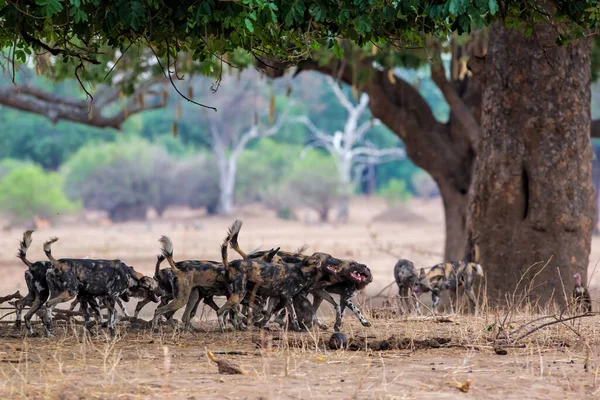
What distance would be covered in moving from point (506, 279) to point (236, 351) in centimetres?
554

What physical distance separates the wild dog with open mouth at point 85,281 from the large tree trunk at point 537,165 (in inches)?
206

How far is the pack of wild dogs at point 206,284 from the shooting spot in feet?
28.2

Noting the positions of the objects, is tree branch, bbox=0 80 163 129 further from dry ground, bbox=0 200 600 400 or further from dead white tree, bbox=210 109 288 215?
dead white tree, bbox=210 109 288 215

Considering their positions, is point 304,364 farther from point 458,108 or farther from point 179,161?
point 179,161

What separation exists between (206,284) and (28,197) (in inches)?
1569

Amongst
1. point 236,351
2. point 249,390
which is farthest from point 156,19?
point 249,390

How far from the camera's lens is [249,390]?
6.17 metres

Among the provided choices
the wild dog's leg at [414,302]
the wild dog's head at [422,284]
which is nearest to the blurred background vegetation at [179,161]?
the wild dog's leg at [414,302]

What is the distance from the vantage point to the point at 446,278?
1133 centimetres

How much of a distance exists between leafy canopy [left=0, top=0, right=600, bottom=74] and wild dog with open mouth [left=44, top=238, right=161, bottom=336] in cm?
175

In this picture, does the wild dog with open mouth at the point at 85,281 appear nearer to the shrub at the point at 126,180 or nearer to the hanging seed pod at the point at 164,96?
the hanging seed pod at the point at 164,96

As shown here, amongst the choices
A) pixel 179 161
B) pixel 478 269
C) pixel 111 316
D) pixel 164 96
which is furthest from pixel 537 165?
pixel 179 161

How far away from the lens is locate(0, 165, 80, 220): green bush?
46.8 m

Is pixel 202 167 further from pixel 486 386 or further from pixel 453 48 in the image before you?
pixel 486 386
